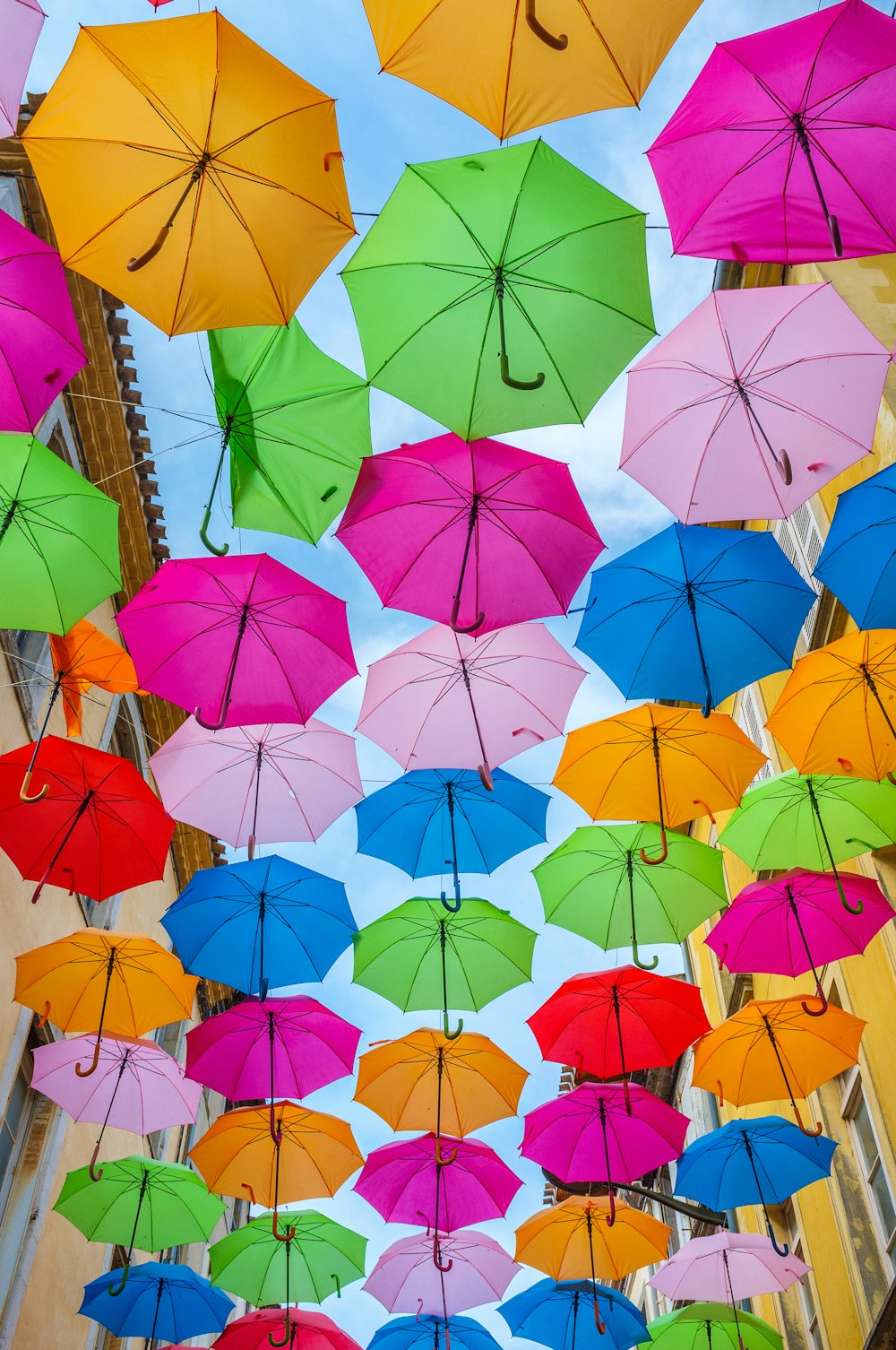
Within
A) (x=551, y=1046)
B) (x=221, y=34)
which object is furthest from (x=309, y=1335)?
(x=221, y=34)

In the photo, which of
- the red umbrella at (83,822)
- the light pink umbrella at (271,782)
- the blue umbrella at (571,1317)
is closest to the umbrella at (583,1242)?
the blue umbrella at (571,1317)

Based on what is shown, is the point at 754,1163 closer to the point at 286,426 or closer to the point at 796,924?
the point at 796,924

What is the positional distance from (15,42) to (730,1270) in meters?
11.0

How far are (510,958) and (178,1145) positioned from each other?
10.7 m

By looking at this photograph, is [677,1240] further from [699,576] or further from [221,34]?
[221,34]

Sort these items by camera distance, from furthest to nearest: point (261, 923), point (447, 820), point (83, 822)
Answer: point (447, 820), point (261, 923), point (83, 822)

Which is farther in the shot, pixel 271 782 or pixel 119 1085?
pixel 119 1085

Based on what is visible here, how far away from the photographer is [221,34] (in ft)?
17.1

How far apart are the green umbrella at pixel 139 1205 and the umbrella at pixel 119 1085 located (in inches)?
24.6

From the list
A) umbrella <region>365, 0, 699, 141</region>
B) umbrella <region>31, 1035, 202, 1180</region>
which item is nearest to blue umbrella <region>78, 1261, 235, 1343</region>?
umbrella <region>31, 1035, 202, 1180</region>

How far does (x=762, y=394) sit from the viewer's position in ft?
20.3

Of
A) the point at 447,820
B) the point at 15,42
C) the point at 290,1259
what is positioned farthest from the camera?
the point at 290,1259

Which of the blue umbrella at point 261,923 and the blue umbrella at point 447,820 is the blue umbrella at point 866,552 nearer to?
the blue umbrella at point 447,820

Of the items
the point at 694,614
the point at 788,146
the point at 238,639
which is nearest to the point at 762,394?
the point at 788,146
